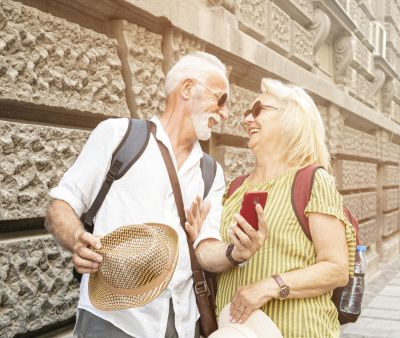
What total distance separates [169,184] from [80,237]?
16.8 inches

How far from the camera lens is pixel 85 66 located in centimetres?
306

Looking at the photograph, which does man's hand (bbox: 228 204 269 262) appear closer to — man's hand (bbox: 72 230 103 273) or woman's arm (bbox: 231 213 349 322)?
woman's arm (bbox: 231 213 349 322)

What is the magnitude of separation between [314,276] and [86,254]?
76 cm

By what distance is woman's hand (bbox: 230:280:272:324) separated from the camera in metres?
2.12

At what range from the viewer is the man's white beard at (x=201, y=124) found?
236 cm

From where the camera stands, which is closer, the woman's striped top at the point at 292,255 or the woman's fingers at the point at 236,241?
the woman's fingers at the point at 236,241

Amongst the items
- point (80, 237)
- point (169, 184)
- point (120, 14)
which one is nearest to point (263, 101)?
point (169, 184)

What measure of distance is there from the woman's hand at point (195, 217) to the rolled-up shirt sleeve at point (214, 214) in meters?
0.03

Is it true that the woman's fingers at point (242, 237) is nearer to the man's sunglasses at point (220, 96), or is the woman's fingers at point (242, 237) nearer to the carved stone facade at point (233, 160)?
the man's sunglasses at point (220, 96)

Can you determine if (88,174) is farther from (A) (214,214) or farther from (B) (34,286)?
(B) (34,286)

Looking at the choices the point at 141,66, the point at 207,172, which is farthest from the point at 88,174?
the point at 141,66

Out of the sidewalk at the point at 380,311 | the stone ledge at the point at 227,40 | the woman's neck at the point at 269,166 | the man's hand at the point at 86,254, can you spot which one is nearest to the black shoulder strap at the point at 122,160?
the man's hand at the point at 86,254

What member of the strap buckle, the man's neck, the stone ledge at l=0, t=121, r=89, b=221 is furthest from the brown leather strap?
the stone ledge at l=0, t=121, r=89, b=221

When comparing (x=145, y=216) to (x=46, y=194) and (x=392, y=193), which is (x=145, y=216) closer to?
(x=46, y=194)
